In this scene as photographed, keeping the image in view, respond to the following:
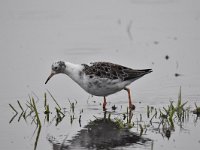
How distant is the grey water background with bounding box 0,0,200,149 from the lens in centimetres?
1370

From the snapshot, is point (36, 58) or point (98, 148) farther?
point (36, 58)

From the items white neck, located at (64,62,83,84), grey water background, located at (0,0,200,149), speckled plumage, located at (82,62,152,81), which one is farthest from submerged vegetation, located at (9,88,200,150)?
speckled plumage, located at (82,62,152,81)

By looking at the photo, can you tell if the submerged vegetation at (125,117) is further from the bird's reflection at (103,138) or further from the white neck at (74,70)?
the white neck at (74,70)

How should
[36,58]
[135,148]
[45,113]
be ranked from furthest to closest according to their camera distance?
[36,58] < [45,113] < [135,148]

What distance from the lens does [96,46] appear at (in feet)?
57.8

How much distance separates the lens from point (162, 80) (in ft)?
48.3

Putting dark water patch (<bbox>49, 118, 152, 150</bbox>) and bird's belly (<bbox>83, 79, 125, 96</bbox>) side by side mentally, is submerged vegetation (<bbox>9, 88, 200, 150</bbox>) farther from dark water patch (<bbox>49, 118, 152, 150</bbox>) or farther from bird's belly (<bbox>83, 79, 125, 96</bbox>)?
bird's belly (<bbox>83, 79, 125, 96</bbox>)

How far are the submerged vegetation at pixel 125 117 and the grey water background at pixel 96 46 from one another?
37 centimetres

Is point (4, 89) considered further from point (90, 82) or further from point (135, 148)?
point (135, 148)

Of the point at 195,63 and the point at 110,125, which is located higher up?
the point at 195,63

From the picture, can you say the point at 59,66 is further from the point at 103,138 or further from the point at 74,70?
the point at 103,138

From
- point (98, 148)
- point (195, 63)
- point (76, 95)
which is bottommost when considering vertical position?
point (98, 148)

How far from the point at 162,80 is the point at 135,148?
4.90 metres

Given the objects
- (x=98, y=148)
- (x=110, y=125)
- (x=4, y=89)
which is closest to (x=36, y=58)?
(x=4, y=89)
